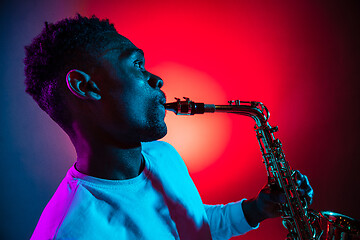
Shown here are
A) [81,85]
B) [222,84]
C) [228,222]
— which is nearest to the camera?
[81,85]

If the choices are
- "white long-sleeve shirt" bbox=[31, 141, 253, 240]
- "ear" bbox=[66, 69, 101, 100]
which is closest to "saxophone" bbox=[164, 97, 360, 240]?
"white long-sleeve shirt" bbox=[31, 141, 253, 240]

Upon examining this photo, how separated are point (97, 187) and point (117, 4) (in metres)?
1.83

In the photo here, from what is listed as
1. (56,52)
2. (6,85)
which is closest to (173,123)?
(56,52)

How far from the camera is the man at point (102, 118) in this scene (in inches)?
41.1

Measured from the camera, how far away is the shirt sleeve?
150cm

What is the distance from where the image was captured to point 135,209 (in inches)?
43.1

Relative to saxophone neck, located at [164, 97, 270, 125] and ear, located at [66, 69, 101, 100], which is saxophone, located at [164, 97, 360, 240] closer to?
saxophone neck, located at [164, 97, 270, 125]

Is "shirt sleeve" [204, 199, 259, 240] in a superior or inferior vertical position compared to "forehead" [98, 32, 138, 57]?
inferior

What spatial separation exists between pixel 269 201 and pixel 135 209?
0.89m

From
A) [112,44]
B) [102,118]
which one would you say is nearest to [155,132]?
[102,118]

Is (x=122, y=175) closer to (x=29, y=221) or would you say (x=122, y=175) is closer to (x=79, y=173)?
(x=79, y=173)

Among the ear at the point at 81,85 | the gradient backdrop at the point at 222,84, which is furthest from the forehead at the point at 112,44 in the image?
the gradient backdrop at the point at 222,84

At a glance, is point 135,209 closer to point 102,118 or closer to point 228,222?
point 102,118

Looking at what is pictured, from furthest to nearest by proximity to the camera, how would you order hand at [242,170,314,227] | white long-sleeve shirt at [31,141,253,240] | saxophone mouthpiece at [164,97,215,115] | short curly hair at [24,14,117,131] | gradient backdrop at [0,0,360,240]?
gradient backdrop at [0,0,360,240] → hand at [242,170,314,227] → saxophone mouthpiece at [164,97,215,115] → short curly hair at [24,14,117,131] → white long-sleeve shirt at [31,141,253,240]
